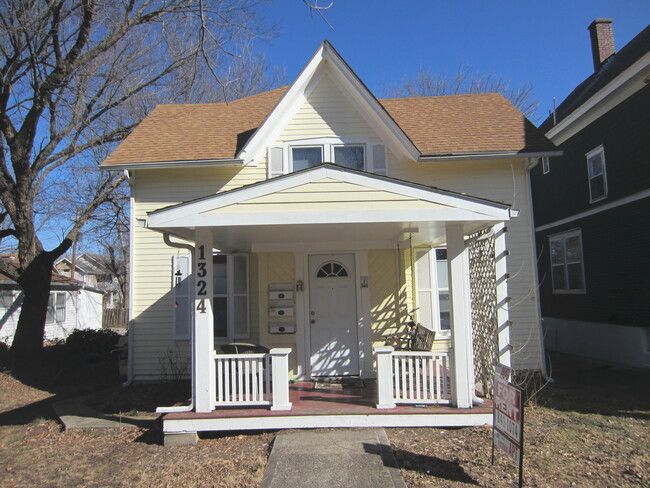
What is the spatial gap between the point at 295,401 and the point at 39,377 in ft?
→ 25.2

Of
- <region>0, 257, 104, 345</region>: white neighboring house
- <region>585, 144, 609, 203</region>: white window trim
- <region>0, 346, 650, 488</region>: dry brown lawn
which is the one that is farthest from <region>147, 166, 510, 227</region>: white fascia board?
<region>0, 257, 104, 345</region>: white neighboring house

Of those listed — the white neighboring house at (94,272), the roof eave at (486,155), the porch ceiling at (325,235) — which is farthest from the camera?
the white neighboring house at (94,272)

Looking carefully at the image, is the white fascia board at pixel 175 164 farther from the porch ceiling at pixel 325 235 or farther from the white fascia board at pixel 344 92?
the porch ceiling at pixel 325 235

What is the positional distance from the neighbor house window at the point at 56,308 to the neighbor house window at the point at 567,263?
20.4 metres

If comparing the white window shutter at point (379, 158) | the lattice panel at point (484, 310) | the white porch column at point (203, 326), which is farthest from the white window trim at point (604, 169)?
the white porch column at point (203, 326)

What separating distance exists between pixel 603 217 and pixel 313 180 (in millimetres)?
9210

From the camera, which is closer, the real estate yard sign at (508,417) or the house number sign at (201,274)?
the real estate yard sign at (508,417)

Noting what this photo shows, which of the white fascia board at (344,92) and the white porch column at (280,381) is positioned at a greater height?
the white fascia board at (344,92)

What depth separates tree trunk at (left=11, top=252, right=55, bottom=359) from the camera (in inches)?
483

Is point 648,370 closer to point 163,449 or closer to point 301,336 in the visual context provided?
point 301,336

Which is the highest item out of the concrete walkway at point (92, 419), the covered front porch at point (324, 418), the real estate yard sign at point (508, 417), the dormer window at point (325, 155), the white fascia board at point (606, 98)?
the white fascia board at point (606, 98)

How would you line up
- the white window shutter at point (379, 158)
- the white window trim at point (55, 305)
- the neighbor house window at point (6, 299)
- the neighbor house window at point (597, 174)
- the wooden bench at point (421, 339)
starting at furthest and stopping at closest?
the white window trim at point (55, 305) < the neighbor house window at point (6, 299) < the neighbor house window at point (597, 174) < the white window shutter at point (379, 158) < the wooden bench at point (421, 339)

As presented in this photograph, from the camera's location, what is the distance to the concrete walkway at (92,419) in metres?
6.75

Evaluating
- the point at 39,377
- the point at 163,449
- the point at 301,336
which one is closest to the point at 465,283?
the point at 301,336
